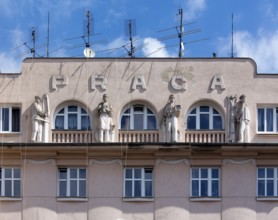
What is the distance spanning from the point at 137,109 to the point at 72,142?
3.19 meters

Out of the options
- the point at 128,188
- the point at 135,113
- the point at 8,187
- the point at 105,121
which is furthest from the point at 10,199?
the point at 135,113

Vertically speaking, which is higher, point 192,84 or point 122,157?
point 192,84

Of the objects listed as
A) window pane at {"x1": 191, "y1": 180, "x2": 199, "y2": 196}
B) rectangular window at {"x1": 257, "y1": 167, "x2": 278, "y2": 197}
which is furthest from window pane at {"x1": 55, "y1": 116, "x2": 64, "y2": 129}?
rectangular window at {"x1": 257, "y1": 167, "x2": 278, "y2": 197}

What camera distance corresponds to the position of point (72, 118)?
3981 centimetres

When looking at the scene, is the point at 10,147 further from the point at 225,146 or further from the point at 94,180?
the point at 225,146

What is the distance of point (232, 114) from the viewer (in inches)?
1555

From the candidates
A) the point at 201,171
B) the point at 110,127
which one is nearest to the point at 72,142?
the point at 110,127

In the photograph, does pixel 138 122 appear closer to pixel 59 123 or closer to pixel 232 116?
pixel 59 123

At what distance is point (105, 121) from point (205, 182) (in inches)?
192

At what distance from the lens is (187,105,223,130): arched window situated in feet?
130

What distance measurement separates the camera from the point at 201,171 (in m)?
39.3

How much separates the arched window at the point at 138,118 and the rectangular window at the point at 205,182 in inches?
106

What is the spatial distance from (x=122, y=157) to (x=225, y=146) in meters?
4.29

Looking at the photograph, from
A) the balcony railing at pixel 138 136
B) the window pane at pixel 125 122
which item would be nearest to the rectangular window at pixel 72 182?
the balcony railing at pixel 138 136
